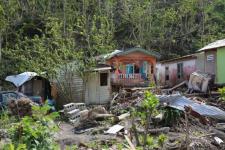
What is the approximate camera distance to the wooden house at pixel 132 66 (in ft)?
99.4

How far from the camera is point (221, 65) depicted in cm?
2762

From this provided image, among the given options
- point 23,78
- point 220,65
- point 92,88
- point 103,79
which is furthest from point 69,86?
point 220,65

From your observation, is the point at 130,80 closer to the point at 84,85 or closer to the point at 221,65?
the point at 84,85

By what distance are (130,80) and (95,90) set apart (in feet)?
14.1

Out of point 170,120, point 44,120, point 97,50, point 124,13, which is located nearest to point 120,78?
point 97,50

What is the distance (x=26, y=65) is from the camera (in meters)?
29.4

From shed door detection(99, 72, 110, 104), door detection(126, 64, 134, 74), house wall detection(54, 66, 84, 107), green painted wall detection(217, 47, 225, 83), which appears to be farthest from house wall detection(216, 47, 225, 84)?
house wall detection(54, 66, 84, 107)

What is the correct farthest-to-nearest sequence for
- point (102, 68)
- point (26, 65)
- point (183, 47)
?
1. point (183, 47)
2. point (26, 65)
3. point (102, 68)

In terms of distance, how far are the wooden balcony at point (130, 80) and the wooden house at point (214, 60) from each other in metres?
4.27

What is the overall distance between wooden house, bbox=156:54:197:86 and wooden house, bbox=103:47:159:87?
7.62 feet

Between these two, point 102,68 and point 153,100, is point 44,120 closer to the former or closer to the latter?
point 153,100

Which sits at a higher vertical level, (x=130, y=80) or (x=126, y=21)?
(x=126, y=21)

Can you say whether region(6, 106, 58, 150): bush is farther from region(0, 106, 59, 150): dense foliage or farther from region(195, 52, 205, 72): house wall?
region(195, 52, 205, 72): house wall

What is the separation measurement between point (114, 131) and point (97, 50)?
1393 centimetres
